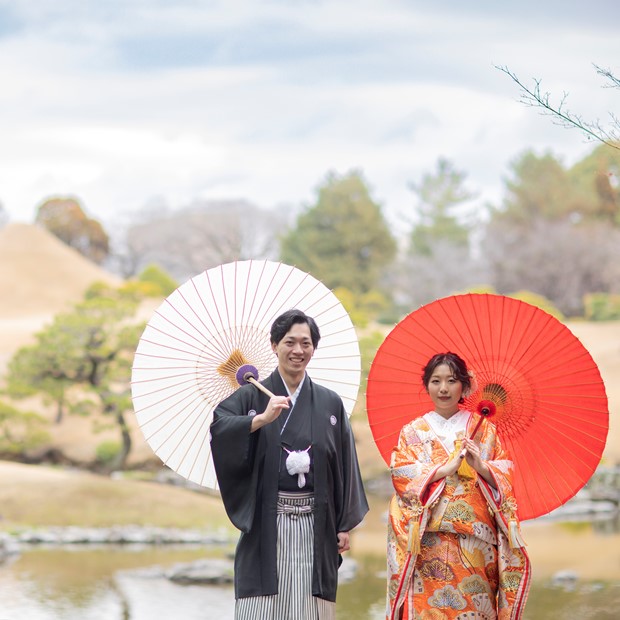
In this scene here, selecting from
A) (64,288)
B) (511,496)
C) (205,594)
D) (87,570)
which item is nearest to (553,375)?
(511,496)

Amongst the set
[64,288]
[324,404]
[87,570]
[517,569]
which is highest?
[64,288]

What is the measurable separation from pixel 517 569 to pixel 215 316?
4.95 feet

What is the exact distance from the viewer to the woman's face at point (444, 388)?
12.8 feet

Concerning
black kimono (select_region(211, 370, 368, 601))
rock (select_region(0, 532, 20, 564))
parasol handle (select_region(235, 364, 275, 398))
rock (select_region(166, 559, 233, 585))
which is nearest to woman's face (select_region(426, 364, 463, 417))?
black kimono (select_region(211, 370, 368, 601))

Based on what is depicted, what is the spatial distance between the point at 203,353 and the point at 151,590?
17.0ft

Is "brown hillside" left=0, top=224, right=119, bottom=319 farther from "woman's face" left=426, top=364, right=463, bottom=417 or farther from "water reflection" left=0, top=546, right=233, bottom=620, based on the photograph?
"woman's face" left=426, top=364, right=463, bottom=417

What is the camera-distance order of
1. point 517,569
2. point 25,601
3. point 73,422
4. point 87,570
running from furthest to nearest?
point 73,422
point 87,570
point 25,601
point 517,569

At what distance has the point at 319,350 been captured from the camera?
430 centimetres

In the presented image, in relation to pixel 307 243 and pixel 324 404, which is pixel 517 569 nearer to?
pixel 324 404

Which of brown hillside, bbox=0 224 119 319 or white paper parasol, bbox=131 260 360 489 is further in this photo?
brown hillside, bbox=0 224 119 319

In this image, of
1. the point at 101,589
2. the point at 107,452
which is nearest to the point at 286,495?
the point at 101,589

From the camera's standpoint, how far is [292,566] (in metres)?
3.85

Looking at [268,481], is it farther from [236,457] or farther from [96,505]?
[96,505]

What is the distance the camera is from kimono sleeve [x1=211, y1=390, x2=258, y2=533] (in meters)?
3.82
